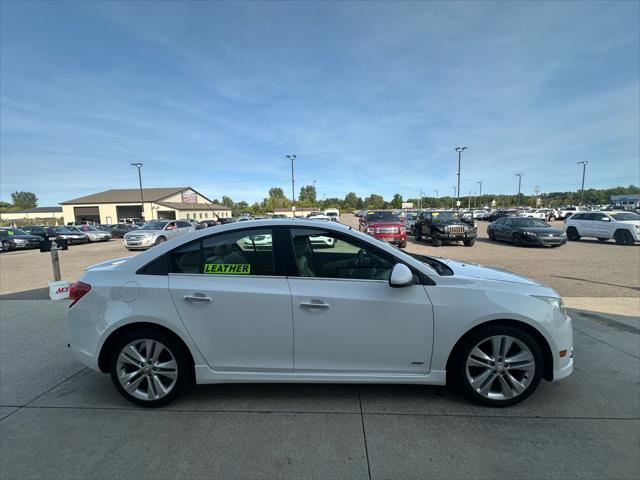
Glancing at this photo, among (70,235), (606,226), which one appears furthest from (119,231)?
(606,226)

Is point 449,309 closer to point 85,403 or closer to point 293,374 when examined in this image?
point 293,374

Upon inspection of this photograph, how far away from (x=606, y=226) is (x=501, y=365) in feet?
65.4

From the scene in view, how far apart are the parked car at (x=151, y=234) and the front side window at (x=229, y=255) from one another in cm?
1492

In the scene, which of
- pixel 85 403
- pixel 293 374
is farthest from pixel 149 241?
pixel 293 374

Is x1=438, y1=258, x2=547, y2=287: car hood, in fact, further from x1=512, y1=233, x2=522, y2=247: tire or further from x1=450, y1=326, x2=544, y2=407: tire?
x1=512, y1=233, x2=522, y2=247: tire

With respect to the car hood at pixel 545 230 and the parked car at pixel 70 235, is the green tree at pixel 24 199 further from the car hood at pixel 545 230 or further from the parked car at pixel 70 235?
the car hood at pixel 545 230

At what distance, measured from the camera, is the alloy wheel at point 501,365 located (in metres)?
2.71

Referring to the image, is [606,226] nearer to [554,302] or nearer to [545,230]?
[545,230]

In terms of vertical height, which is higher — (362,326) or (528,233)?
(362,326)

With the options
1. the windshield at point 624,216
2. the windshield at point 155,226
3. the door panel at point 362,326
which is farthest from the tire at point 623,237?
the windshield at point 155,226

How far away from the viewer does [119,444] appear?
2369mm

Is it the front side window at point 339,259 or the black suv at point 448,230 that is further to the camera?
the black suv at point 448,230

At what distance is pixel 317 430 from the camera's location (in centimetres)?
248

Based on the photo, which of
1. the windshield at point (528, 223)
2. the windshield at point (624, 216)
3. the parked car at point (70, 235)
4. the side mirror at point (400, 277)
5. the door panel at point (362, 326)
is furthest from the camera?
the parked car at point (70, 235)
